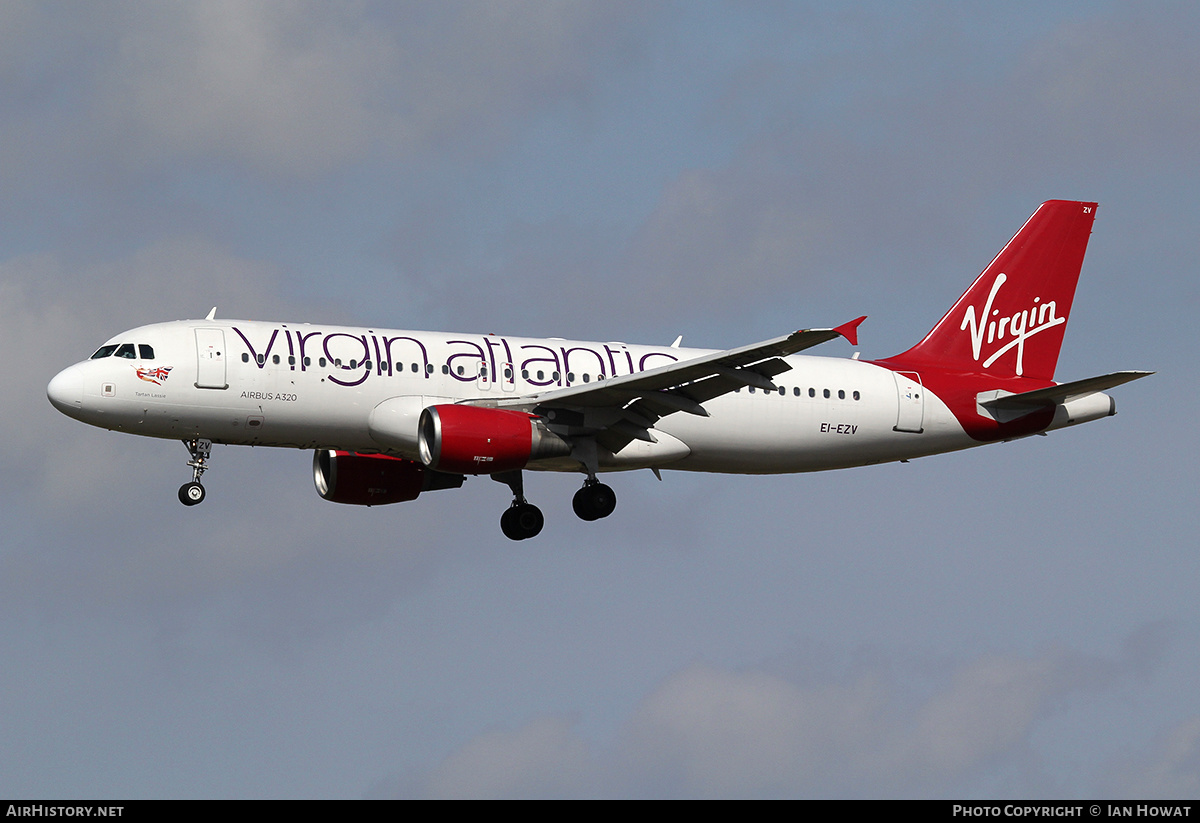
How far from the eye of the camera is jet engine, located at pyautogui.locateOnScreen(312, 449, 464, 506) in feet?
160

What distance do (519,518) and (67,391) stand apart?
39.9 ft

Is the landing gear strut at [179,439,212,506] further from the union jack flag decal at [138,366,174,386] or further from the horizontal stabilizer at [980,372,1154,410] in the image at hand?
the horizontal stabilizer at [980,372,1154,410]

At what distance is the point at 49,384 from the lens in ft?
142

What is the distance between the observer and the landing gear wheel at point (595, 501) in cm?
4619

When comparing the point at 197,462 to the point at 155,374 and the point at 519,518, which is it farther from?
the point at 519,518

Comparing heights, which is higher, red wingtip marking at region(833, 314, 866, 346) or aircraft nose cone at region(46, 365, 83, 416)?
aircraft nose cone at region(46, 365, 83, 416)

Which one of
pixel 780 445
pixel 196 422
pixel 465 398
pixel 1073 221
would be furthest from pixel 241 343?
pixel 1073 221

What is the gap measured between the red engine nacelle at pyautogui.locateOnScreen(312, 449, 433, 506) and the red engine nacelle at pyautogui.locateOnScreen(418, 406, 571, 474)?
5812mm

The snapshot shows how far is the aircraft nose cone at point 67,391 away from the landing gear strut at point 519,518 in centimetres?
1119

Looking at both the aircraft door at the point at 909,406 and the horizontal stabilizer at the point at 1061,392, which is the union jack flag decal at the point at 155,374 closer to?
the aircraft door at the point at 909,406

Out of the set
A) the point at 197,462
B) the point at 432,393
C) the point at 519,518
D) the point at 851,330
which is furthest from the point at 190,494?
the point at 851,330

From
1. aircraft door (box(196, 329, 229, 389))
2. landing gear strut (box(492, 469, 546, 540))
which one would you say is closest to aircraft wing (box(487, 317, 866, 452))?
landing gear strut (box(492, 469, 546, 540))

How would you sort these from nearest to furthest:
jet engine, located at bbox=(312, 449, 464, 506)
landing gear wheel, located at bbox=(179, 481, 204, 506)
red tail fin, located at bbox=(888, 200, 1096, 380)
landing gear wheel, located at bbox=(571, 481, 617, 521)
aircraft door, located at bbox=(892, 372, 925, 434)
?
landing gear wheel, located at bbox=(179, 481, 204, 506) → landing gear wheel, located at bbox=(571, 481, 617, 521) → aircraft door, located at bbox=(892, 372, 925, 434) → jet engine, located at bbox=(312, 449, 464, 506) → red tail fin, located at bbox=(888, 200, 1096, 380)
